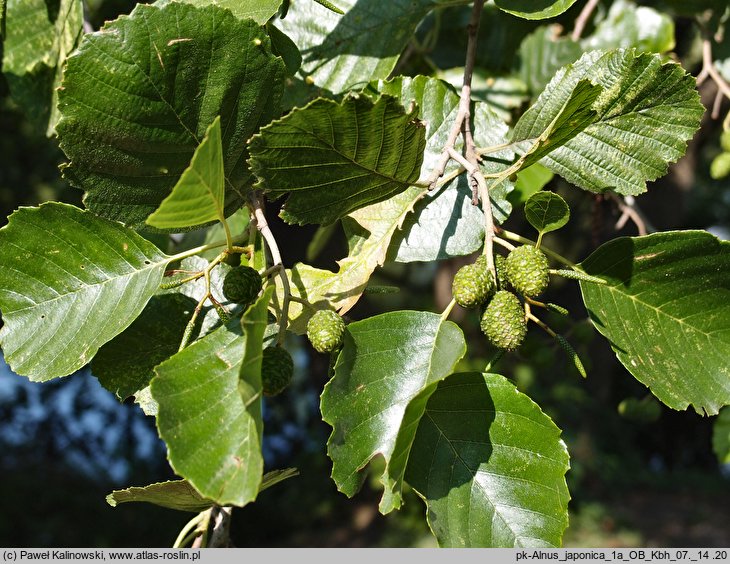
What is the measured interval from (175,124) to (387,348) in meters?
0.47

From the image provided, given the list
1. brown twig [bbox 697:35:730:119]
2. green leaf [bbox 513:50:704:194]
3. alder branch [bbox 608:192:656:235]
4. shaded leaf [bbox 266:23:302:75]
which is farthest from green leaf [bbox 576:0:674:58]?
shaded leaf [bbox 266:23:302:75]

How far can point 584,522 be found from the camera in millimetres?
8539

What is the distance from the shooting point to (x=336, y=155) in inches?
40.6

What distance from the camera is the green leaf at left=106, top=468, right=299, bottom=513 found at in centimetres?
119

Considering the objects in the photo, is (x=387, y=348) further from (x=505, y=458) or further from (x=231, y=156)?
(x=231, y=156)

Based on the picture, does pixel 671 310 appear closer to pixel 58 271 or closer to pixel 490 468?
pixel 490 468

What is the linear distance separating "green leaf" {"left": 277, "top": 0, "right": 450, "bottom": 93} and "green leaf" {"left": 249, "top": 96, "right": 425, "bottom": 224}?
0.50m

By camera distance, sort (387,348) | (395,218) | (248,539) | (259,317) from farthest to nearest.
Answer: (248,539) < (395,218) < (387,348) < (259,317)

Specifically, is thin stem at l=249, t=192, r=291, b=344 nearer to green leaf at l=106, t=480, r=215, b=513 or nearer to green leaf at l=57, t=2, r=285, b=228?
green leaf at l=57, t=2, r=285, b=228

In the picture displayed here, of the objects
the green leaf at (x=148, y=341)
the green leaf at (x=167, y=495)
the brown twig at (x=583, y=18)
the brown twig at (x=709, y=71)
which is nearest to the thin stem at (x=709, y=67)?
the brown twig at (x=709, y=71)

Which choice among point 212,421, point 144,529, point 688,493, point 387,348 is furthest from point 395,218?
point 688,493

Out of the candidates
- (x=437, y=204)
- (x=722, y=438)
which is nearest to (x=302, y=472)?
(x=722, y=438)

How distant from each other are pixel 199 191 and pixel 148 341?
0.43 meters

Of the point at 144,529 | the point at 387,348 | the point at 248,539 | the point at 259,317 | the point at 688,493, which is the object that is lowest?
the point at 688,493
